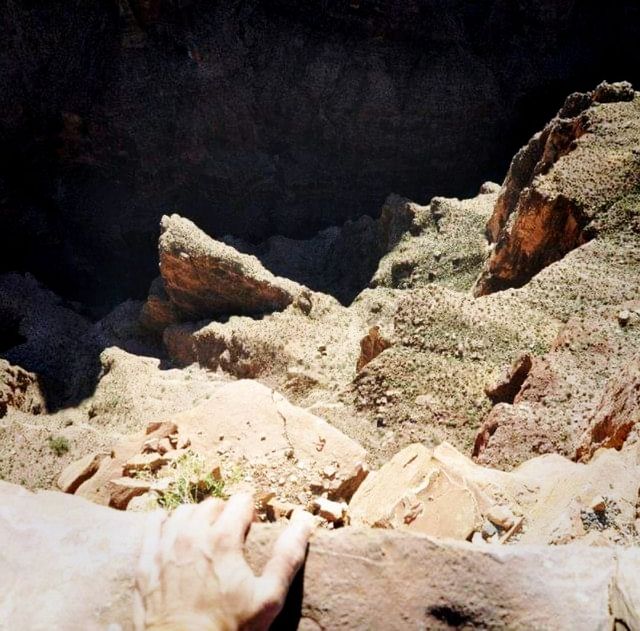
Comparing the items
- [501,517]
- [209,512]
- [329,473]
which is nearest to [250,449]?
[329,473]

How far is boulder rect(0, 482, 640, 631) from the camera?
9.92ft

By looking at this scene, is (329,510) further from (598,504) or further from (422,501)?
(598,504)

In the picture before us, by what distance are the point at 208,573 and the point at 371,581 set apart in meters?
1.03

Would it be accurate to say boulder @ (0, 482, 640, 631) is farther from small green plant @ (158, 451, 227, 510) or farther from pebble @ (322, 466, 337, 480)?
pebble @ (322, 466, 337, 480)

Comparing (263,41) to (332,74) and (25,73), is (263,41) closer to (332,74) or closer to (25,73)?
(332,74)

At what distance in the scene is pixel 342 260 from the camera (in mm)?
27062

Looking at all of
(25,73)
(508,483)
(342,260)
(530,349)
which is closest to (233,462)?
(508,483)

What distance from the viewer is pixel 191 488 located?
5.78 meters

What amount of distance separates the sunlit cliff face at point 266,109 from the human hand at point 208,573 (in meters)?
27.7

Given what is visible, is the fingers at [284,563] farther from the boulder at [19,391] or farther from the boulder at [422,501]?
the boulder at [19,391]

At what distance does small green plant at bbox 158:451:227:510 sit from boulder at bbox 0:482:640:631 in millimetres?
2059

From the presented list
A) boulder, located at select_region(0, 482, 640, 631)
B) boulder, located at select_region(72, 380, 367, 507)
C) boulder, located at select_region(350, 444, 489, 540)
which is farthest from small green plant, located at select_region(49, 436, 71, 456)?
boulder, located at select_region(0, 482, 640, 631)

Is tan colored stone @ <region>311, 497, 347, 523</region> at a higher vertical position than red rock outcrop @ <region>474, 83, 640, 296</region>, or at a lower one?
lower

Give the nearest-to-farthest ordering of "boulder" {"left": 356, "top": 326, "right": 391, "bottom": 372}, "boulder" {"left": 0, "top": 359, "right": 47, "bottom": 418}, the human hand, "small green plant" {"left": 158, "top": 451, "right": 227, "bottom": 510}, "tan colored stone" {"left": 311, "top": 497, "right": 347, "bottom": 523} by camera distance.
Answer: the human hand < "small green plant" {"left": 158, "top": 451, "right": 227, "bottom": 510} < "tan colored stone" {"left": 311, "top": 497, "right": 347, "bottom": 523} < "boulder" {"left": 356, "top": 326, "right": 391, "bottom": 372} < "boulder" {"left": 0, "top": 359, "right": 47, "bottom": 418}
